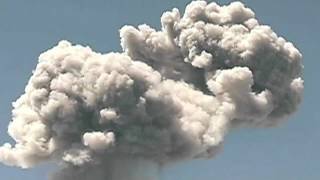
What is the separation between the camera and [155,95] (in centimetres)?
8825

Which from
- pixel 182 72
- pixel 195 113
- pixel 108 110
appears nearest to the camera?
pixel 108 110

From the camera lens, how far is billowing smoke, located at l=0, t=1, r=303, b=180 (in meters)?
87.5

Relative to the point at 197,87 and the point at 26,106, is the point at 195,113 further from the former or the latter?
the point at 26,106

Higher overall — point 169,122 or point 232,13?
point 232,13

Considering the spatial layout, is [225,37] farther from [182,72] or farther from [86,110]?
[86,110]

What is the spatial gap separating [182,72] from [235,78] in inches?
455

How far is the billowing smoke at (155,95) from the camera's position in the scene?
87.5 meters

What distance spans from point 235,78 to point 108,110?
532 inches

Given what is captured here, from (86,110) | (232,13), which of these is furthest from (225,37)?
(86,110)

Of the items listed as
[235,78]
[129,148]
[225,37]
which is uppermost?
[225,37]

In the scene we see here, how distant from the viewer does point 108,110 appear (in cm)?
8650

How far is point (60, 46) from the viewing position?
94.0m

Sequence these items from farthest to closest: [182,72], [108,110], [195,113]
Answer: [182,72]
[195,113]
[108,110]

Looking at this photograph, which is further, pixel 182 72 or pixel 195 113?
pixel 182 72
